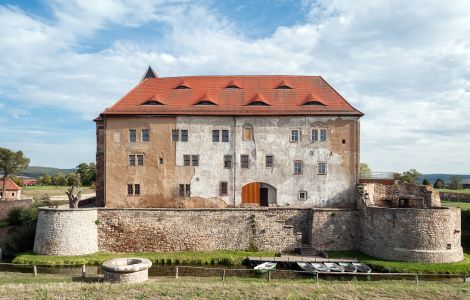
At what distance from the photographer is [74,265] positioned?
22328 millimetres

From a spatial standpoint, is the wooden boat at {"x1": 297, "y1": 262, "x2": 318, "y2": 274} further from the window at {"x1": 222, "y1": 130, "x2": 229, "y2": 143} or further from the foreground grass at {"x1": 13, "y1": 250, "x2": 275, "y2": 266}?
the window at {"x1": 222, "y1": 130, "x2": 229, "y2": 143}

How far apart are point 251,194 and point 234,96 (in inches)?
286

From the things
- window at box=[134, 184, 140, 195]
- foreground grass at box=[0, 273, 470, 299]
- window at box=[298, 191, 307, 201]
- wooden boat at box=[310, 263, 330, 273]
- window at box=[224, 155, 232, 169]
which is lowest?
wooden boat at box=[310, 263, 330, 273]

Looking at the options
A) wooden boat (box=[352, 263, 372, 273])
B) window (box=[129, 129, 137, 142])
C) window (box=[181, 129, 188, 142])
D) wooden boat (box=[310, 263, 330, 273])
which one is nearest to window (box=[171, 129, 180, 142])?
window (box=[181, 129, 188, 142])

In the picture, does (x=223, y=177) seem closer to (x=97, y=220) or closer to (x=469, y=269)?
(x=97, y=220)

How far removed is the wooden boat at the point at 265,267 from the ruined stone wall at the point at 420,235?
22.4ft

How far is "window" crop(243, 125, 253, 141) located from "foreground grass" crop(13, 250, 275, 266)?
25.5 ft

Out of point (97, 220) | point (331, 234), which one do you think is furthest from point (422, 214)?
point (97, 220)

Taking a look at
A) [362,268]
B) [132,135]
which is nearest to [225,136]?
[132,135]

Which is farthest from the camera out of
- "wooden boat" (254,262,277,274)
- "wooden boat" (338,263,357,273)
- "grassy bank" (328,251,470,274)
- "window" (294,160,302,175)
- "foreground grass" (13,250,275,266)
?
"window" (294,160,302,175)

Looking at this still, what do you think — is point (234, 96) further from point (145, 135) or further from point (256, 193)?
point (256, 193)

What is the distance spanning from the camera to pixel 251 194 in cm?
2698

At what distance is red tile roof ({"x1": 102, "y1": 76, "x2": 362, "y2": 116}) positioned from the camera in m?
27.0

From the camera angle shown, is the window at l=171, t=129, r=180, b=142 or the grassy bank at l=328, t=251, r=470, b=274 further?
the window at l=171, t=129, r=180, b=142
